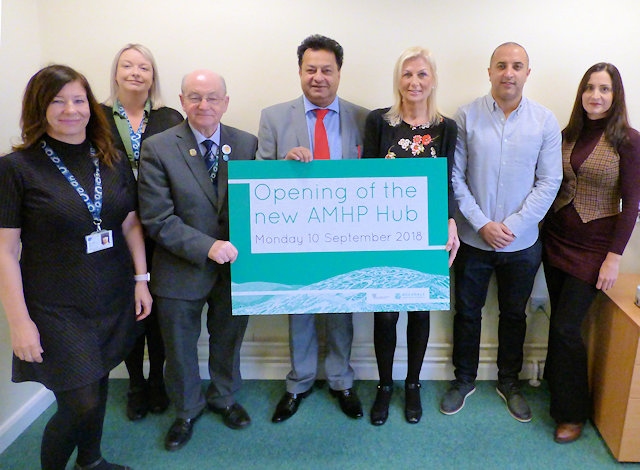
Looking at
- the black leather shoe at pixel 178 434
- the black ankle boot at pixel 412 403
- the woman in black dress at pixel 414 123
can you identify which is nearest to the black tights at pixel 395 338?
the black ankle boot at pixel 412 403

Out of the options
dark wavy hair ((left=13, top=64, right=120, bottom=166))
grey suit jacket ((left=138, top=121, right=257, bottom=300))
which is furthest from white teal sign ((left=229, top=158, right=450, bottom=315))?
dark wavy hair ((left=13, top=64, right=120, bottom=166))

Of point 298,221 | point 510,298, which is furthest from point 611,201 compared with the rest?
point 298,221

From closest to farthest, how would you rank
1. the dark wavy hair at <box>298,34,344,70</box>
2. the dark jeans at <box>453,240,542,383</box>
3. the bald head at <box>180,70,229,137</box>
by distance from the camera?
the bald head at <box>180,70,229,137</box> < the dark wavy hair at <box>298,34,344,70</box> < the dark jeans at <box>453,240,542,383</box>

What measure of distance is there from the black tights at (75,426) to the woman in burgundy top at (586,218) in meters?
2.00

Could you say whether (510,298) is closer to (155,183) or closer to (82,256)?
(155,183)

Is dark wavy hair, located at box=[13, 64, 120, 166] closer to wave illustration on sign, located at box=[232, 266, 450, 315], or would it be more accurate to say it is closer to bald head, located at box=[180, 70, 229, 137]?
bald head, located at box=[180, 70, 229, 137]

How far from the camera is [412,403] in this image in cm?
239

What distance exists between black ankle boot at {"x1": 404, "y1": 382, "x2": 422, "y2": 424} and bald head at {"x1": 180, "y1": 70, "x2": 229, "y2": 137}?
1604 millimetres

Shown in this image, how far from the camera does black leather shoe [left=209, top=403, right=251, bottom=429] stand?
2.32 m

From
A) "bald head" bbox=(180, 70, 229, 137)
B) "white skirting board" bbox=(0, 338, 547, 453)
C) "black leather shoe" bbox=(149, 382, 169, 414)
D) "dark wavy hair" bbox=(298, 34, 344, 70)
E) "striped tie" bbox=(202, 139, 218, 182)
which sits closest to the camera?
"bald head" bbox=(180, 70, 229, 137)

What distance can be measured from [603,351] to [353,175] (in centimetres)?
144

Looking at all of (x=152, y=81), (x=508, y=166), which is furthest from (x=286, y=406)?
(x=152, y=81)

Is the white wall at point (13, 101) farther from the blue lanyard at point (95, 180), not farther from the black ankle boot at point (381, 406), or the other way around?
the black ankle boot at point (381, 406)

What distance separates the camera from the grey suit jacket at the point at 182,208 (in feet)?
6.20
